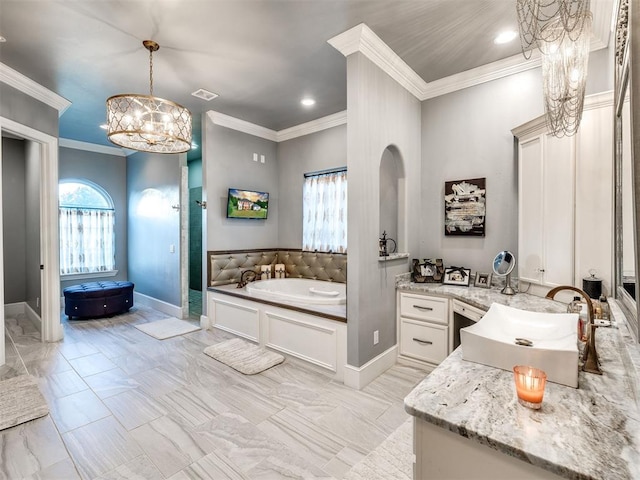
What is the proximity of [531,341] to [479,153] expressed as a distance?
91.7 inches

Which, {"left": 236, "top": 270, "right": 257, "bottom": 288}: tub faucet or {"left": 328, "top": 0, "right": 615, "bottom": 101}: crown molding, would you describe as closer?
{"left": 328, "top": 0, "right": 615, "bottom": 101}: crown molding

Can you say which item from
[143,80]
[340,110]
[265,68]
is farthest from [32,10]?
[340,110]

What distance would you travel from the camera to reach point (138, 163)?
5.85 m

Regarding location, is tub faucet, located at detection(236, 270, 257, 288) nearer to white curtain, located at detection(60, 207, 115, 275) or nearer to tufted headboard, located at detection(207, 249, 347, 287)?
tufted headboard, located at detection(207, 249, 347, 287)

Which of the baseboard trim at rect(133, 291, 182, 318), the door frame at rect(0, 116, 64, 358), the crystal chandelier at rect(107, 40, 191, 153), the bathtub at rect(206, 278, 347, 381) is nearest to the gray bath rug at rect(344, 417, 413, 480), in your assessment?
the bathtub at rect(206, 278, 347, 381)

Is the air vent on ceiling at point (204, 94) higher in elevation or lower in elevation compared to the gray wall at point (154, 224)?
higher

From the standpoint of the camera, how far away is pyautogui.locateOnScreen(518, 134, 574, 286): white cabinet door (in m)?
2.30

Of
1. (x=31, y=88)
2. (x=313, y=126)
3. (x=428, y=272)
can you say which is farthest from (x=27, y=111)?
(x=428, y=272)

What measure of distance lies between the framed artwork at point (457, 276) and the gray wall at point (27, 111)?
15.7 ft

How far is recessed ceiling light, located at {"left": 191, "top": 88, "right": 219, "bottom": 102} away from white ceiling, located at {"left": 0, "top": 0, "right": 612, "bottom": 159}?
8 cm

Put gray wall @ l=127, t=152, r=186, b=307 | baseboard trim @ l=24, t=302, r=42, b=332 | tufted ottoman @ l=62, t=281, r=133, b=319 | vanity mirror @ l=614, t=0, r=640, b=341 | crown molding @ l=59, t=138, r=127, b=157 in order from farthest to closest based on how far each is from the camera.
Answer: crown molding @ l=59, t=138, r=127, b=157, gray wall @ l=127, t=152, r=186, b=307, tufted ottoman @ l=62, t=281, r=133, b=319, baseboard trim @ l=24, t=302, r=42, b=332, vanity mirror @ l=614, t=0, r=640, b=341

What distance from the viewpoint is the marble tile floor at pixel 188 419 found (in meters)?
1.84

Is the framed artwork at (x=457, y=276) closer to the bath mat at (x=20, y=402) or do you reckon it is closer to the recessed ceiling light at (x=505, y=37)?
the recessed ceiling light at (x=505, y=37)

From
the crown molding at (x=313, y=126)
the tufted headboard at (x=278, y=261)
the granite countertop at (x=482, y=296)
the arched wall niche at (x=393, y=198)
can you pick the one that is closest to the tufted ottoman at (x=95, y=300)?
the tufted headboard at (x=278, y=261)
